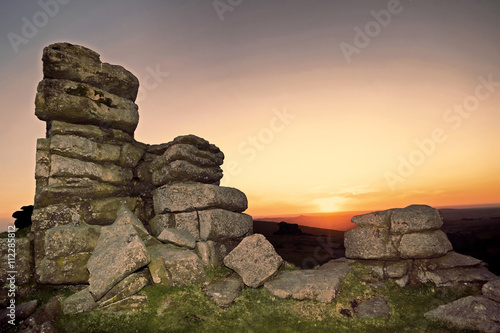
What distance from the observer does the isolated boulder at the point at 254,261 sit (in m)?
8.61

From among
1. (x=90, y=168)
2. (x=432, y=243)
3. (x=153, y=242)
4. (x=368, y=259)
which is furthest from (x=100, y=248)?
(x=432, y=243)

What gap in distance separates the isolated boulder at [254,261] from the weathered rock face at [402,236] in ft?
11.1

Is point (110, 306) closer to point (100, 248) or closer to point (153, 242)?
point (100, 248)

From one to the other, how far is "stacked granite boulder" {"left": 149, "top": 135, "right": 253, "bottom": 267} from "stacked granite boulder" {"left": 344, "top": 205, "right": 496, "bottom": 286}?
4.77 meters

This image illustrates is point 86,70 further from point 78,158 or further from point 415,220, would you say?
point 415,220

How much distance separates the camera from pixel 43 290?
8.03 meters

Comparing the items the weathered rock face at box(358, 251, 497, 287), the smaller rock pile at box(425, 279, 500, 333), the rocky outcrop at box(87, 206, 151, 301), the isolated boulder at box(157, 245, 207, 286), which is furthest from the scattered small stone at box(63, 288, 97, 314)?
the weathered rock face at box(358, 251, 497, 287)

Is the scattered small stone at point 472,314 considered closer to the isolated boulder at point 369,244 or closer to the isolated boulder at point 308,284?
the isolated boulder at point 369,244

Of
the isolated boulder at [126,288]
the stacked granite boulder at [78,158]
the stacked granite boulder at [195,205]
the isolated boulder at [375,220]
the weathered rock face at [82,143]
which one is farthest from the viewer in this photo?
the isolated boulder at [375,220]

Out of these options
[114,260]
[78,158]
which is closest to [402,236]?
[114,260]

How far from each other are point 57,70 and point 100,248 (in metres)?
6.12

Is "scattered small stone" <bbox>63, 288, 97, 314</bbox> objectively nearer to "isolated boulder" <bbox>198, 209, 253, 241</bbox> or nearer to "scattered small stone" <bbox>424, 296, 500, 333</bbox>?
"isolated boulder" <bbox>198, 209, 253, 241</bbox>

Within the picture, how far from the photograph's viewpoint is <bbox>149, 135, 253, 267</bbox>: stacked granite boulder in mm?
9812

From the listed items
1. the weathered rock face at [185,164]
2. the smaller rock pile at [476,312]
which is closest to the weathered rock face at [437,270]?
the smaller rock pile at [476,312]
